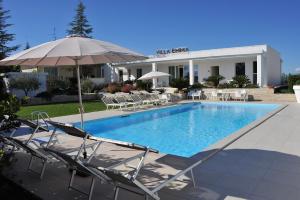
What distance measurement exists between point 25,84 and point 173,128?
45.3 feet

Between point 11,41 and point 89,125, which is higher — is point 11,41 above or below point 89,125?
above

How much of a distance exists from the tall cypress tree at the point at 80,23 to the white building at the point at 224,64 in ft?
59.3

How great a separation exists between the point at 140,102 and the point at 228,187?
13.7 metres

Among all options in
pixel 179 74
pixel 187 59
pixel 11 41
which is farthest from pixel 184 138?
pixel 11 41

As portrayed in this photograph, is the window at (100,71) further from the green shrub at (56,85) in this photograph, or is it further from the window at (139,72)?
the green shrub at (56,85)

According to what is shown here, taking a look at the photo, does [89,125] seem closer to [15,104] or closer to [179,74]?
[15,104]

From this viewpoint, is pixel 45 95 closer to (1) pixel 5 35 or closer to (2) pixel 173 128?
(2) pixel 173 128

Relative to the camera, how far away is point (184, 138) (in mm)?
10547

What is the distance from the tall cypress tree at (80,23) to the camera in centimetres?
4775

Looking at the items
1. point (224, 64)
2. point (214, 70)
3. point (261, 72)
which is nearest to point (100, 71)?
point (214, 70)

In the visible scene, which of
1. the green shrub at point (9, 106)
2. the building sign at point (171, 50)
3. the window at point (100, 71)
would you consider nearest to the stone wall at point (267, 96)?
the building sign at point (171, 50)

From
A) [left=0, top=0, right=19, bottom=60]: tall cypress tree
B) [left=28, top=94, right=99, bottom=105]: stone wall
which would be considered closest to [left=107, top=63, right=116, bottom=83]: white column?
[left=28, top=94, right=99, bottom=105]: stone wall

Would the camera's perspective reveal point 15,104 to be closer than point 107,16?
Yes

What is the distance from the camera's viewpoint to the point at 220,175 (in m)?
5.22
